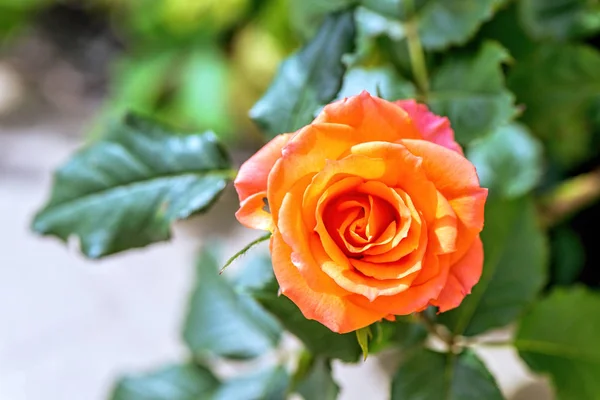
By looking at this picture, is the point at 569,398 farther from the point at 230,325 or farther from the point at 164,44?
the point at 164,44

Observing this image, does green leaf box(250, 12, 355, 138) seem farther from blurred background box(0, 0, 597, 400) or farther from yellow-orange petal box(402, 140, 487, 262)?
blurred background box(0, 0, 597, 400)

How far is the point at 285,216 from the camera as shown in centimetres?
24

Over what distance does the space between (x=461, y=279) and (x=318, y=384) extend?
0.45 feet

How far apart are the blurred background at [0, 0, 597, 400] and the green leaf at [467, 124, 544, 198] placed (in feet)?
0.51

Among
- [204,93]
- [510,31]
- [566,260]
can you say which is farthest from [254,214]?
[204,93]

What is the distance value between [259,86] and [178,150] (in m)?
0.65

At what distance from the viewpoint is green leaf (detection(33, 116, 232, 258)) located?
363mm

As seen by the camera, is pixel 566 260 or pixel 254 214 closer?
pixel 254 214

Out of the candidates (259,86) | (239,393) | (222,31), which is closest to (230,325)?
(239,393)

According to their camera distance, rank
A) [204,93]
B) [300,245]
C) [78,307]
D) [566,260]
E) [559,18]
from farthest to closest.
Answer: [204,93] → [78,307] → [566,260] → [559,18] → [300,245]

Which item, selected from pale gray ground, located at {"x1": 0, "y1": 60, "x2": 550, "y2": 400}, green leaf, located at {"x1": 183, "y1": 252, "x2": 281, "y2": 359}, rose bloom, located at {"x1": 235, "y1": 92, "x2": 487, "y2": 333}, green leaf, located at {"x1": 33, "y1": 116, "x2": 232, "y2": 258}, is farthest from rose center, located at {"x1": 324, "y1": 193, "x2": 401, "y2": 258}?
pale gray ground, located at {"x1": 0, "y1": 60, "x2": 550, "y2": 400}

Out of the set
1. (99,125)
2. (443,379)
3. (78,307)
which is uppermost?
(443,379)

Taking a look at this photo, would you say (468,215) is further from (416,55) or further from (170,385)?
(170,385)

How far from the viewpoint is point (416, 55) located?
1.42 feet
